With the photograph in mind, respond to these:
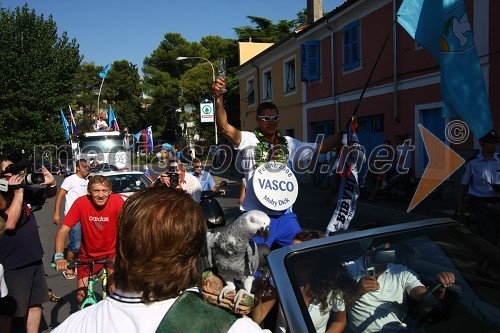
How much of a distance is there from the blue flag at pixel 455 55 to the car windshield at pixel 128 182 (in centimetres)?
616

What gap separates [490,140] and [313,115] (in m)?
14.5

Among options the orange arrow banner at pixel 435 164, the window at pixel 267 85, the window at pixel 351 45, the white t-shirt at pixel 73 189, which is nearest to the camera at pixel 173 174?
the white t-shirt at pixel 73 189

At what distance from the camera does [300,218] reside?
434 inches

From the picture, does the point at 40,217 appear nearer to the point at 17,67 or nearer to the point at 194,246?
the point at 194,246

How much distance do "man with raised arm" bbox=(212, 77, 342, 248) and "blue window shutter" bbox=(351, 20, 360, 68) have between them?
44.6 ft

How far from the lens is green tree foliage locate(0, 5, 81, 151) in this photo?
83.4ft

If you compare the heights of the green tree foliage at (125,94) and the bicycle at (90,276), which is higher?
the green tree foliage at (125,94)

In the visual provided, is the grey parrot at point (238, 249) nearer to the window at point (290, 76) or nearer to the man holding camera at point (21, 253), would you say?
the man holding camera at point (21, 253)

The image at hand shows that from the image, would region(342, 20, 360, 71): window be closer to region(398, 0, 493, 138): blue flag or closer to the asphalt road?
the asphalt road

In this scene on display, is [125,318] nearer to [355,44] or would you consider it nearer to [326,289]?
[326,289]

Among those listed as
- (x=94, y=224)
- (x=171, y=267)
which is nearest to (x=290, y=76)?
(x=94, y=224)

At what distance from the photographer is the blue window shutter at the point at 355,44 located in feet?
54.0

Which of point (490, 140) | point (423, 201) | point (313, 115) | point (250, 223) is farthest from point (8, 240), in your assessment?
point (313, 115)

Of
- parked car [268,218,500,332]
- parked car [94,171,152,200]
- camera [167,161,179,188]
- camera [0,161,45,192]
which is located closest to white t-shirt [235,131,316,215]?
parked car [268,218,500,332]
